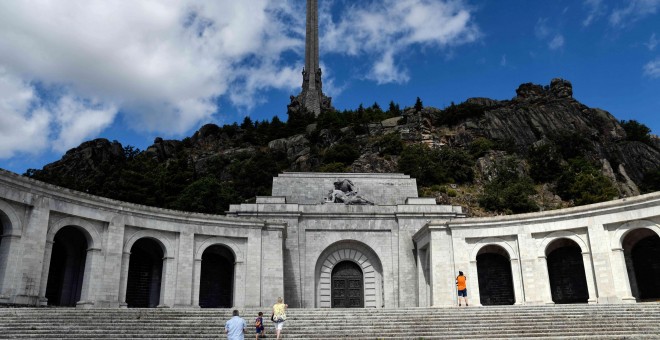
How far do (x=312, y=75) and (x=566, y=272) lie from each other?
102m

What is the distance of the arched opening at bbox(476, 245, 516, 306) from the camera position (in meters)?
29.1

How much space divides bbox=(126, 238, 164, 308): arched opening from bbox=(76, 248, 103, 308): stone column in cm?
294

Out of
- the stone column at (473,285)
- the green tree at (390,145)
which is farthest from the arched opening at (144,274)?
the green tree at (390,145)

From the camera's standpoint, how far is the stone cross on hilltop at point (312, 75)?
12312cm

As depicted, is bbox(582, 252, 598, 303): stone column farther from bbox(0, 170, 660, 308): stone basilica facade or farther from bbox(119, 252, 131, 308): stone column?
bbox(119, 252, 131, 308): stone column

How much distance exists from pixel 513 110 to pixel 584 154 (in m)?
17.1

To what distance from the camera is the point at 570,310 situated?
20.1m

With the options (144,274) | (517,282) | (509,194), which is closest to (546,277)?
(517,282)

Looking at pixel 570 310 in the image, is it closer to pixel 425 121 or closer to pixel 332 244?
pixel 332 244

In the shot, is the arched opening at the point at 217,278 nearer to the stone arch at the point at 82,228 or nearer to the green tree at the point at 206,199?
the stone arch at the point at 82,228

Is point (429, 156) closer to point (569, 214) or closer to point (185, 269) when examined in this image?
point (569, 214)

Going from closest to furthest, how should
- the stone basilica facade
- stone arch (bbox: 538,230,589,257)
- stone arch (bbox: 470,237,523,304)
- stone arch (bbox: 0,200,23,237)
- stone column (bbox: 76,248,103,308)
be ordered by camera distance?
stone arch (bbox: 0,200,23,237) → the stone basilica facade → stone column (bbox: 76,248,103,308) → stone arch (bbox: 538,230,589,257) → stone arch (bbox: 470,237,523,304)

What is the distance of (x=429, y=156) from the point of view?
7700 cm

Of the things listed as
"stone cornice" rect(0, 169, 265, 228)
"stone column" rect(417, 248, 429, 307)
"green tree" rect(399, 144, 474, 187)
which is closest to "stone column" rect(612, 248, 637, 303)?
"stone column" rect(417, 248, 429, 307)
